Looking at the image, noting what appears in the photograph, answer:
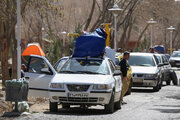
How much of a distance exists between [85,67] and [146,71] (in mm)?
9429

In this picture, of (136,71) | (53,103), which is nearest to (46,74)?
(53,103)

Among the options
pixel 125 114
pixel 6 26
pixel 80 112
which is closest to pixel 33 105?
pixel 80 112

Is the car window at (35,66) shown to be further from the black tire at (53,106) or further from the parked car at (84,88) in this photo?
the black tire at (53,106)

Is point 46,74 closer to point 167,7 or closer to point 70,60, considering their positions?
point 70,60

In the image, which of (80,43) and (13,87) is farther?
(80,43)

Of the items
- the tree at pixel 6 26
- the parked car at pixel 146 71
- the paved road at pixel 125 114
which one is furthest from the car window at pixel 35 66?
the parked car at pixel 146 71

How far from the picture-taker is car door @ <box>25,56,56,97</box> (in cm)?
1692

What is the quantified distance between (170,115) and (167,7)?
39826 mm

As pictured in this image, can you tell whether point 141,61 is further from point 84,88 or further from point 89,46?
point 84,88

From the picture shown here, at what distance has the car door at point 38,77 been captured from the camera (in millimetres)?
16922

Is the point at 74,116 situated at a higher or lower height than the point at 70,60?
lower

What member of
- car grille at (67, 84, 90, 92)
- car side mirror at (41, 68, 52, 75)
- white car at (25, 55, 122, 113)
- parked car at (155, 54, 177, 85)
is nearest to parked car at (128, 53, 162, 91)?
parked car at (155, 54, 177, 85)

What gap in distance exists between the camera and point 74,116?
13594 millimetres

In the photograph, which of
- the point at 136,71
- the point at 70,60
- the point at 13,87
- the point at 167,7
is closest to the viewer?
the point at 13,87
